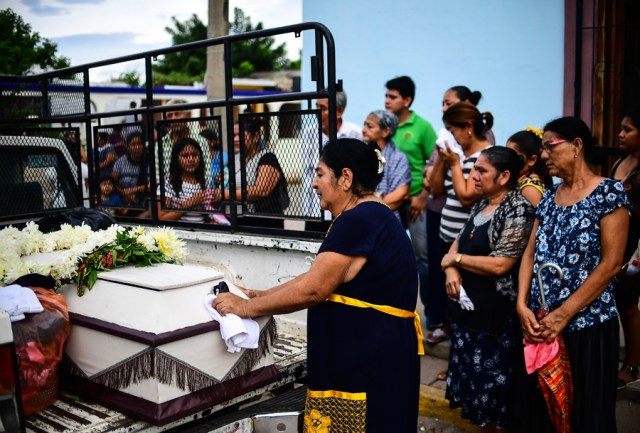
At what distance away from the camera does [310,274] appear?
A: 2703 mm

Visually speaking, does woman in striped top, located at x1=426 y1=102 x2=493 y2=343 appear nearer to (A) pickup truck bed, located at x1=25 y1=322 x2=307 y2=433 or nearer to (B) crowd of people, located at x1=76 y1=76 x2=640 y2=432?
(B) crowd of people, located at x1=76 y1=76 x2=640 y2=432

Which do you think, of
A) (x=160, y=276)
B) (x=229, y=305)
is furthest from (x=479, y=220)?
(x=160, y=276)

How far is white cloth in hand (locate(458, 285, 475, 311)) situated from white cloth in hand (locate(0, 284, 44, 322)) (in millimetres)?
2431

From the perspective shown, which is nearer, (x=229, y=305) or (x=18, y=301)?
(x=18, y=301)

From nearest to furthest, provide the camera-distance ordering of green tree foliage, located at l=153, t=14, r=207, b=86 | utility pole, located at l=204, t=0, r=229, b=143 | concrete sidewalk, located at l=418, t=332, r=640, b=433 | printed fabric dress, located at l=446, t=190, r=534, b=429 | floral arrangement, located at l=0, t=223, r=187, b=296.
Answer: floral arrangement, located at l=0, t=223, r=187, b=296 → printed fabric dress, located at l=446, t=190, r=534, b=429 → concrete sidewalk, located at l=418, t=332, r=640, b=433 → utility pole, located at l=204, t=0, r=229, b=143 → green tree foliage, located at l=153, t=14, r=207, b=86

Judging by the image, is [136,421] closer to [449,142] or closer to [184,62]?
[449,142]

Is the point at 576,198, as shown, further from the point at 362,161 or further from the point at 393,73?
the point at 393,73

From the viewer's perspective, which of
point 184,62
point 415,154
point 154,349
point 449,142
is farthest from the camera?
point 184,62

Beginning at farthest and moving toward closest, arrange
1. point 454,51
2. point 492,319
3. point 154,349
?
point 454,51 < point 492,319 < point 154,349

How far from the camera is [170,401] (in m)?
2.51

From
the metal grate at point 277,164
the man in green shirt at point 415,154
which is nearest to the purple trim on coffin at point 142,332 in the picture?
the metal grate at point 277,164

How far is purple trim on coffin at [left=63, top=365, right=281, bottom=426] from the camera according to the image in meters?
2.47

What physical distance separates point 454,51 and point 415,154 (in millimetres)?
2498

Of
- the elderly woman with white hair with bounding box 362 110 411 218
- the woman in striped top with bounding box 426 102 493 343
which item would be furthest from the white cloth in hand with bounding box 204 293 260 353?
the elderly woman with white hair with bounding box 362 110 411 218
